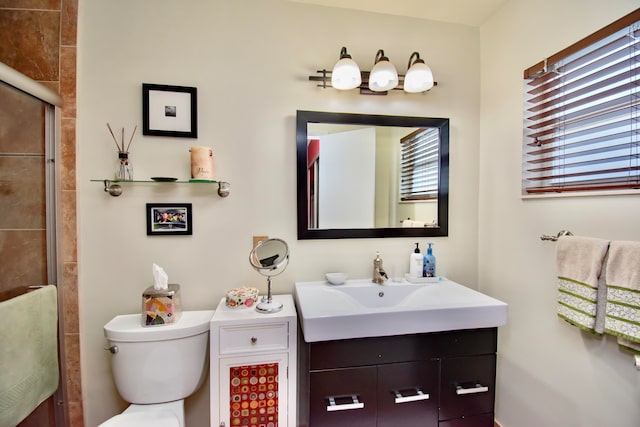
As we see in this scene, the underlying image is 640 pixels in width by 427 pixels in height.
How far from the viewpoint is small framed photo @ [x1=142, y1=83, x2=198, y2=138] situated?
1371 millimetres

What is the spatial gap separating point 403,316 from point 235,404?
2.70 ft

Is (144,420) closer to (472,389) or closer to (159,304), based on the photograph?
(159,304)

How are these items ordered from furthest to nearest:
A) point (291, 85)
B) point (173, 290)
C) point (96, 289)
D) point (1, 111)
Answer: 1. point (291, 85)
2. point (96, 289)
3. point (173, 290)
4. point (1, 111)

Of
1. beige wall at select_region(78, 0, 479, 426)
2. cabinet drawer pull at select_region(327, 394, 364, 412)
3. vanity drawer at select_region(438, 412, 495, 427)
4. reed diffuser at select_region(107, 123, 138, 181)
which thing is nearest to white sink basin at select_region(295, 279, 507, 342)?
beige wall at select_region(78, 0, 479, 426)

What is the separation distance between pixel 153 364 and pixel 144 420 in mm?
201

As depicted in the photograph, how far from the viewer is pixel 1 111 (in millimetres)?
1088

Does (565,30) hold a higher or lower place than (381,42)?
lower

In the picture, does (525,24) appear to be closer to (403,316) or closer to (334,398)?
(403,316)

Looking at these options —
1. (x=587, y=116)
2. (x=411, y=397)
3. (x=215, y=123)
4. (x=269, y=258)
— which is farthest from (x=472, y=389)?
(x=215, y=123)

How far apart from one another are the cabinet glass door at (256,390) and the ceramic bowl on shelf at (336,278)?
436mm

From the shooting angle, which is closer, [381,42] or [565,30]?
[565,30]

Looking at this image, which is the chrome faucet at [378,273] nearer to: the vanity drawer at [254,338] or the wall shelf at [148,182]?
the vanity drawer at [254,338]

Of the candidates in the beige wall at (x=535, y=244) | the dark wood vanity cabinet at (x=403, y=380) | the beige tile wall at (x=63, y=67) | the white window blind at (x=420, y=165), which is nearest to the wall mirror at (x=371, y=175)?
the white window blind at (x=420, y=165)

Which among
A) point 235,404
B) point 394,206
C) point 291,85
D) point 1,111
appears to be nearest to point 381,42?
point 291,85
